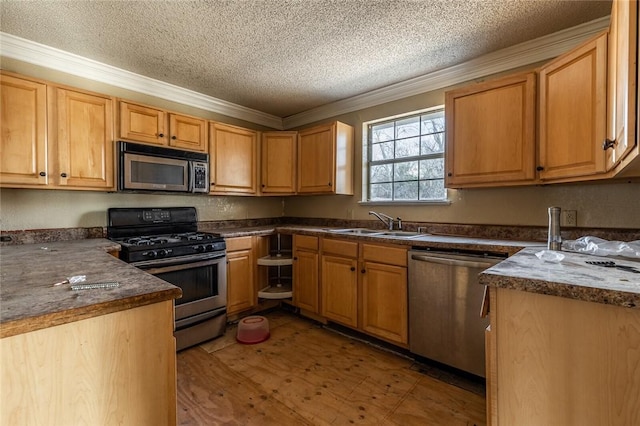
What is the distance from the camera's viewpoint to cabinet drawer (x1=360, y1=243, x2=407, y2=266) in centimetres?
236

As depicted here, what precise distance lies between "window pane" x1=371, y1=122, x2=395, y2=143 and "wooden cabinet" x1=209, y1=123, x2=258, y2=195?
147cm

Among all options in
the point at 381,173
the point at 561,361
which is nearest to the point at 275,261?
the point at 381,173

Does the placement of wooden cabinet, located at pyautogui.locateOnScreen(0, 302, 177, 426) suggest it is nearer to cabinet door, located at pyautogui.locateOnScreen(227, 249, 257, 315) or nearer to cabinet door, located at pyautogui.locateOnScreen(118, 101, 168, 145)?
cabinet door, located at pyautogui.locateOnScreen(227, 249, 257, 315)

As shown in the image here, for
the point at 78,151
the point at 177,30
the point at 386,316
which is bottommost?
the point at 386,316

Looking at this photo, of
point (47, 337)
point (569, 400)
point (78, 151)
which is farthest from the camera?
point (78, 151)

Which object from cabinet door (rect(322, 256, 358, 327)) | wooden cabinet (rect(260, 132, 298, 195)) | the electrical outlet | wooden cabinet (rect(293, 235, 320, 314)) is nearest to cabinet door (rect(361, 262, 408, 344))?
cabinet door (rect(322, 256, 358, 327))

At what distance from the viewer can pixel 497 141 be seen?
2.16 m

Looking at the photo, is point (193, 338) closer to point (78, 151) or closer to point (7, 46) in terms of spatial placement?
point (78, 151)

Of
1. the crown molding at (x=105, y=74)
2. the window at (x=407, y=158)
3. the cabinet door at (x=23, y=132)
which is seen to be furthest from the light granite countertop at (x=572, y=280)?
the crown molding at (x=105, y=74)

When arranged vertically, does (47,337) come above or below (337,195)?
below

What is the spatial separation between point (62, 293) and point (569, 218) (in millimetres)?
2937

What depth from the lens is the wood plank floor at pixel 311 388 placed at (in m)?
1.70

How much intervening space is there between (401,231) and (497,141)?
1189 millimetres

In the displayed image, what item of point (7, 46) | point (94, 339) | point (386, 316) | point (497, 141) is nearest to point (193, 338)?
point (386, 316)
